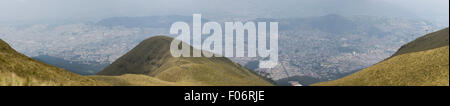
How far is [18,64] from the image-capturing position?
143ft
